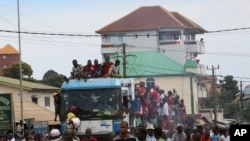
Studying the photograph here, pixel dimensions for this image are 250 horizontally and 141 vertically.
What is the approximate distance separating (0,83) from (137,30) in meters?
56.9

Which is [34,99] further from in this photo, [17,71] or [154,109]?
[17,71]

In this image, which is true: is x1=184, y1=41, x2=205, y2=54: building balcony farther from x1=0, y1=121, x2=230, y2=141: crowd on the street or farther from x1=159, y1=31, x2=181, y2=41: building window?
x1=0, y1=121, x2=230, y2=141: crowd on the street

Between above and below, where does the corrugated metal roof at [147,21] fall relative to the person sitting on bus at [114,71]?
above

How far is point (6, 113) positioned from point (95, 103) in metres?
8.77

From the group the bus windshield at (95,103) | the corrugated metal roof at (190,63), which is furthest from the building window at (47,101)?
Result: the corrugated metal roof at (190,63)

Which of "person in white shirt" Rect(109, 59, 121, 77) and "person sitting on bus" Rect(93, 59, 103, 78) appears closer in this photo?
"person in white shirt" Rect(109, 59, 121, 77)

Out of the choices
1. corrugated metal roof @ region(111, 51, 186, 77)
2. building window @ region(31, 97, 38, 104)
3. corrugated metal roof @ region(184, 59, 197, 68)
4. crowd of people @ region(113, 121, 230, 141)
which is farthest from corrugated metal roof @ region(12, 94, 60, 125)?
corrugated metal roof @ region(184, 59, 197, 68)

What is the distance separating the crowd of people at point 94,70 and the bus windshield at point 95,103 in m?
1.03

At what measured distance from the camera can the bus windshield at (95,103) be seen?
2402 centimetres

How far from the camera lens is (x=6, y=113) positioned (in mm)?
31938

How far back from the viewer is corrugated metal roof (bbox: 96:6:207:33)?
108 metres

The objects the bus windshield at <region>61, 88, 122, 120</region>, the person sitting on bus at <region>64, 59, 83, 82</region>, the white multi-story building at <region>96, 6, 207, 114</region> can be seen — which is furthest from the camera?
the white multi-story building at <region>96, 6, 207, 114</region>

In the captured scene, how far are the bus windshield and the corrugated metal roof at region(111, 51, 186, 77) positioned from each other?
72.2 m

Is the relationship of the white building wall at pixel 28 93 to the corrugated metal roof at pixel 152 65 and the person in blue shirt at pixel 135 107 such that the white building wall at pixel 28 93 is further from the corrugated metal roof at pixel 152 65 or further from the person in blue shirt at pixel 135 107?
the corrugated metal roof at pixel 152 65
